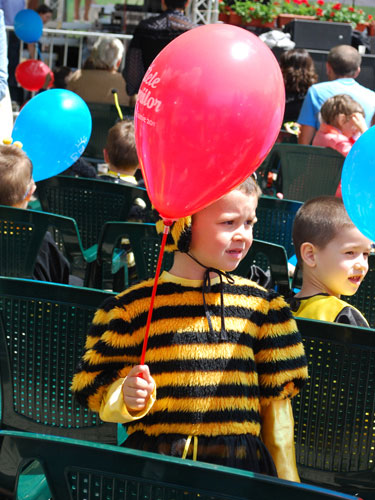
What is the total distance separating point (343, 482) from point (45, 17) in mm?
8604

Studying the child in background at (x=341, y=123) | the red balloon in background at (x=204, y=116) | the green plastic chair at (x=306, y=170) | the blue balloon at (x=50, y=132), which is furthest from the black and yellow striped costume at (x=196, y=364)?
the green plastic chair at (x=306, y=170)

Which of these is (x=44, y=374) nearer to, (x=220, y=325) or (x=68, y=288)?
(x=68, y=288)

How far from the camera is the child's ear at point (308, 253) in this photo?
2.87 metres

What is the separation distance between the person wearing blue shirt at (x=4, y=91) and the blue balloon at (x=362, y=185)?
8.71 ft

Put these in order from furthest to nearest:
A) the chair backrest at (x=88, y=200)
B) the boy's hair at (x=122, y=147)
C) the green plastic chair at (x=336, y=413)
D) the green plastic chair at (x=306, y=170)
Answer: the green plastic chair at (x=306, y=170), the boy's hair at (x=122, y=147), the chair backrest at (x=88, y=200), the green plastic chair at (x=336, y=413)

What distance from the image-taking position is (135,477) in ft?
4.58

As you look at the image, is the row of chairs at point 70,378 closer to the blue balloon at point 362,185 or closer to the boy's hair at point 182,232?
the blue balloon at point 362,185

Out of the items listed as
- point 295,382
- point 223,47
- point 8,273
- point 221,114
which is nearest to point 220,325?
point 295,382

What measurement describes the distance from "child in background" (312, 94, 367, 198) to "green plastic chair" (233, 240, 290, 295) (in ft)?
6.43

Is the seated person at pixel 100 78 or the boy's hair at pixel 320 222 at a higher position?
the boy's hair at pixel 320 222

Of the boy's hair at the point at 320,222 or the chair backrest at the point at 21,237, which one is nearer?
the boy's hair at the point at 320,222

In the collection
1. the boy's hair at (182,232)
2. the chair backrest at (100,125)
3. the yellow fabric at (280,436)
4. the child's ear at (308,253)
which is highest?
the boy's hair at (182,232)

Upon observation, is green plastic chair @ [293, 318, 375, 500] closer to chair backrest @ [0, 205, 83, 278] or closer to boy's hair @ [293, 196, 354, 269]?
boy's hair @ [293, 196, 354, 269]

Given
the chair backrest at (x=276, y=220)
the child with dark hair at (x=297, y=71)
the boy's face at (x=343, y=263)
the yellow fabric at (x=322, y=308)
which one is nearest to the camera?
the yellow fabric at (x=322, y=308)
